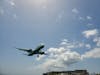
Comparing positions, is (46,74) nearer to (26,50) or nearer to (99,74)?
(26,50)

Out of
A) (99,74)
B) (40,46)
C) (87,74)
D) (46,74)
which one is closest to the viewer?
(40,46)

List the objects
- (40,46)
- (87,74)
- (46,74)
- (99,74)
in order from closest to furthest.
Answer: (40,46), (87,74), (46,74), (99,74)

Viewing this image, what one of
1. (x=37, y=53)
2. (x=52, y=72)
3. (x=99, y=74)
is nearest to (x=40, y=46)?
(x=37, y=53)

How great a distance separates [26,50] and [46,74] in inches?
810

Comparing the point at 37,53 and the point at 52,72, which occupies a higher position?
the point at 37,53

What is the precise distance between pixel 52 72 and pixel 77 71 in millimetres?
12092

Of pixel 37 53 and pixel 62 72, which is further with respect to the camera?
pixel 62 72

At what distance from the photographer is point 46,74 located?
78188mm

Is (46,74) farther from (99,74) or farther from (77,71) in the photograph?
(99,74)

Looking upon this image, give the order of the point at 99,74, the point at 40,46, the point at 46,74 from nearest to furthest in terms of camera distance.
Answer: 1. the point at 40,46
2. the point at 46,74
3. the point at 99,74

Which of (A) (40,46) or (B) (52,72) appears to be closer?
(A) (40,46)

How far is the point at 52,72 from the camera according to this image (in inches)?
2872

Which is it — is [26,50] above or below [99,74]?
above

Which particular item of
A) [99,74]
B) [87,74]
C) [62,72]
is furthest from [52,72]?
[99,74]
